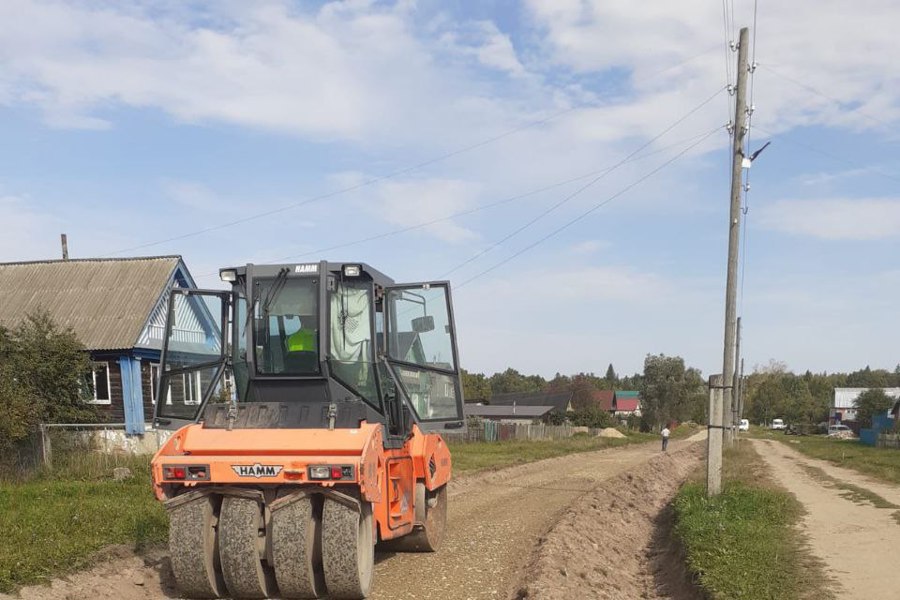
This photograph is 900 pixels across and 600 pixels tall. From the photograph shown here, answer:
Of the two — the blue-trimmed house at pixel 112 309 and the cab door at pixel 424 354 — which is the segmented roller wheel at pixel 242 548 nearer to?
the cab door at pixel 424 354

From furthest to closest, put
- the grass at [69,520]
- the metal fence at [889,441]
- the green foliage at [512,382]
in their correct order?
the green foliage at [512,382]
the metal fence at [889,441]
the grass at [69,520]

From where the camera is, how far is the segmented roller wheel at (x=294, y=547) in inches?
280

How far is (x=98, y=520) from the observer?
10.8m

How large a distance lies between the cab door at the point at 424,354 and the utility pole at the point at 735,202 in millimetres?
8473

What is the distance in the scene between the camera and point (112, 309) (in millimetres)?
23734

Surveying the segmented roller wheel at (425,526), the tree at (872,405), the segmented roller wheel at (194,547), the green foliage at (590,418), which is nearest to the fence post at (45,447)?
the segmented roller wheel at (425,526)

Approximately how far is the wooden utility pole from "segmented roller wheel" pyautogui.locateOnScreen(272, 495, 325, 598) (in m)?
9.80

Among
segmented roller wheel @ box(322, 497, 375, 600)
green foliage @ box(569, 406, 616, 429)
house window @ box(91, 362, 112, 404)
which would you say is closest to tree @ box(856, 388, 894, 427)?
green foliage @ box(569, 406, 616, 429)

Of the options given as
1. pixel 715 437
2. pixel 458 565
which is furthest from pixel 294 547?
pixel 715 437

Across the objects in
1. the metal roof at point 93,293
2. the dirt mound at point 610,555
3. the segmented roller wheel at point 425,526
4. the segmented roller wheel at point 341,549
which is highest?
the metal roof at point 93,293

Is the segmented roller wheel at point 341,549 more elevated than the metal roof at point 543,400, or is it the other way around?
the segmented roller wheel at point 341,549

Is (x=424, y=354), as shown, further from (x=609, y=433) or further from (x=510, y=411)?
(x=510, y=411)

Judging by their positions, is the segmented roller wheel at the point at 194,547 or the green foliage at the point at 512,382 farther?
the green foliage at the point at 512,382

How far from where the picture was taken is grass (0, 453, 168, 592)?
8219 mm
